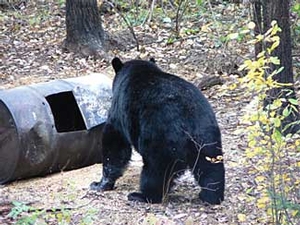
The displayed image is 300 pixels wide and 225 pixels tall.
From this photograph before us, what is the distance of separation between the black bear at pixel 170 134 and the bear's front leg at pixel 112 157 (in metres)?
Answer: 0.27

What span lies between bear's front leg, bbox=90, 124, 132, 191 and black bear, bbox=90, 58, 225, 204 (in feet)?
0.90

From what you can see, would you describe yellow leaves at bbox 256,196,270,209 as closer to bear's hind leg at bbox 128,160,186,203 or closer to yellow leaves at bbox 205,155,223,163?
yellow leaves at bbox 205,155,223,163

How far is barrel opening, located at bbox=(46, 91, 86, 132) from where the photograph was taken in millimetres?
7363

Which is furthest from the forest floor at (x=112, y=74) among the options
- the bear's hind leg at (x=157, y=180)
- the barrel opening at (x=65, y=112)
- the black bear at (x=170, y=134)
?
the barrel opening at (x=65, y=112)

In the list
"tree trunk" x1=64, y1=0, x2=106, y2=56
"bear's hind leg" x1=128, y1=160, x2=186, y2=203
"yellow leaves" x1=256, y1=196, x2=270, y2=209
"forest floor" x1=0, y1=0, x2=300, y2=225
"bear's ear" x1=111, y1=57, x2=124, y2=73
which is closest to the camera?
"yellow leaves" x1=256, y1=196, x2=270, y2=209

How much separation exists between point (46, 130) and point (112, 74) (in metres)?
4.01

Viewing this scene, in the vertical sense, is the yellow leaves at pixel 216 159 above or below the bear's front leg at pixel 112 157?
above

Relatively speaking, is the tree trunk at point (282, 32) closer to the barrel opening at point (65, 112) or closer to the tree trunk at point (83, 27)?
the barrel opening at point (65, 112)

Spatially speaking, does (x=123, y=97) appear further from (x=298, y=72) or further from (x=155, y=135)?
(x=298, y=72)

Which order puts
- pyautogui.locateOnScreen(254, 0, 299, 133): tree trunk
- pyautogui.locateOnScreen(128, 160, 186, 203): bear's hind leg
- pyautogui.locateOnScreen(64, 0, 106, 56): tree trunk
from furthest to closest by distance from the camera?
pyautogui.locateOnScreen(64, 0, 106, 56): tree trunk < pyautogui.locateOnScreen(254, 0, 299, 133): tree trunk < pyautogui.locateOnScreen(128, 160, 186, 203): bear's hind leg

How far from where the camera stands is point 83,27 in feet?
37.7

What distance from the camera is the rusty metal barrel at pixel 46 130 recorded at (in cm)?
649

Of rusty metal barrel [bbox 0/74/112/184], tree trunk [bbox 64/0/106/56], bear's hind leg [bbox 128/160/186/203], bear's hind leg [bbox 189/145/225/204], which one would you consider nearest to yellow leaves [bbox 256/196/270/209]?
bear's hind leg [bbox 189/145/225/204]

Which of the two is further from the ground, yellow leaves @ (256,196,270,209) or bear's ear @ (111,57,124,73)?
bear's ear @ (111,57,124,73)
